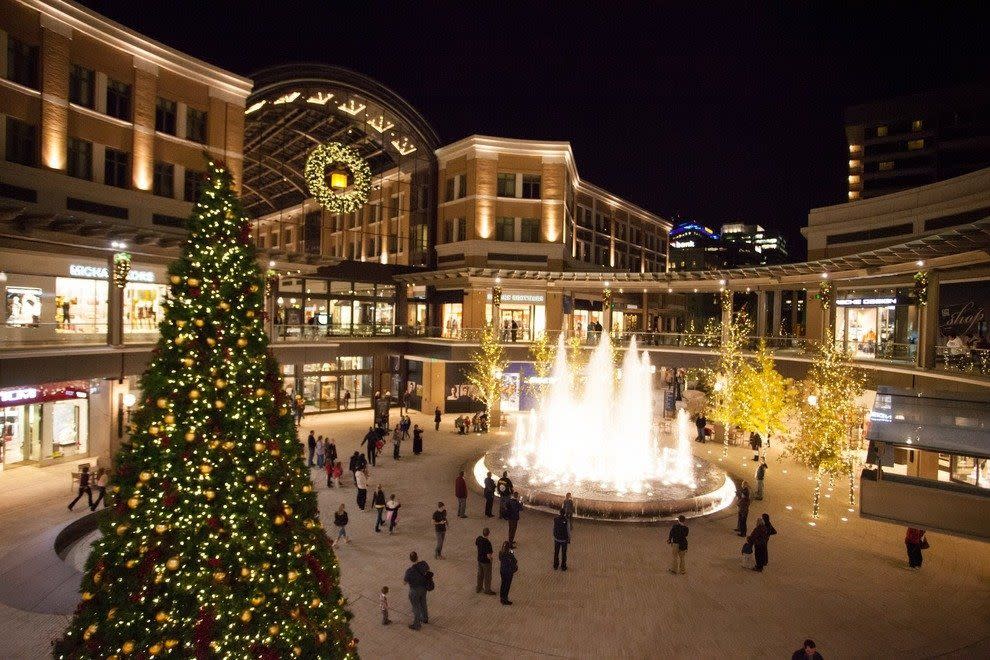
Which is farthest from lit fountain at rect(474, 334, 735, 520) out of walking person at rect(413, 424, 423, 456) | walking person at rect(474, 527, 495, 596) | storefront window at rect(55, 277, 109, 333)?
storefront window at rect(55, 277, 109, 333)

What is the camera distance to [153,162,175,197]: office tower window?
2762 cm

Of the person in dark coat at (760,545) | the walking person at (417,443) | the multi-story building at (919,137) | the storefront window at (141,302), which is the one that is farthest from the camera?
the multi-story building at (919,137)

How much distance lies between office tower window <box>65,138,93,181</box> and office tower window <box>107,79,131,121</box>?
2.05m

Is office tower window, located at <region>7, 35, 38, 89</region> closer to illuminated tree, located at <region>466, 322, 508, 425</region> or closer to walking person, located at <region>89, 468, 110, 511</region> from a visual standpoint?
walking person, located at <region>89, 468, 110, 511</region>

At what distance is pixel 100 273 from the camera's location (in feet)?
83.7

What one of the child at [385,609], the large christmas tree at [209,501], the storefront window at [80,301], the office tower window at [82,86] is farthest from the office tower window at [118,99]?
the child at [385,609]

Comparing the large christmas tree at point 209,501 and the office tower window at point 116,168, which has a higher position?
the office tower window at point 116,168

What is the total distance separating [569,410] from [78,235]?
927 inches

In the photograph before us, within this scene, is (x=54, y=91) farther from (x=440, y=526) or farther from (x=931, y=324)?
(x=931, y=324)

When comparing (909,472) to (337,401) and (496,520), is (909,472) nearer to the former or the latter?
(496,520)

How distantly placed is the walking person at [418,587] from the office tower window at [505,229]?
32.2 metres

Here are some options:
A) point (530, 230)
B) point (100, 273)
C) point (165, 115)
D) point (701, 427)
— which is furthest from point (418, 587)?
point (530, 230)

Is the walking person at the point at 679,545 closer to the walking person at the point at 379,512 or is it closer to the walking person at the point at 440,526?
the walking person at the point at 440,526

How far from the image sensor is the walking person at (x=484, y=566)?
481 inches
